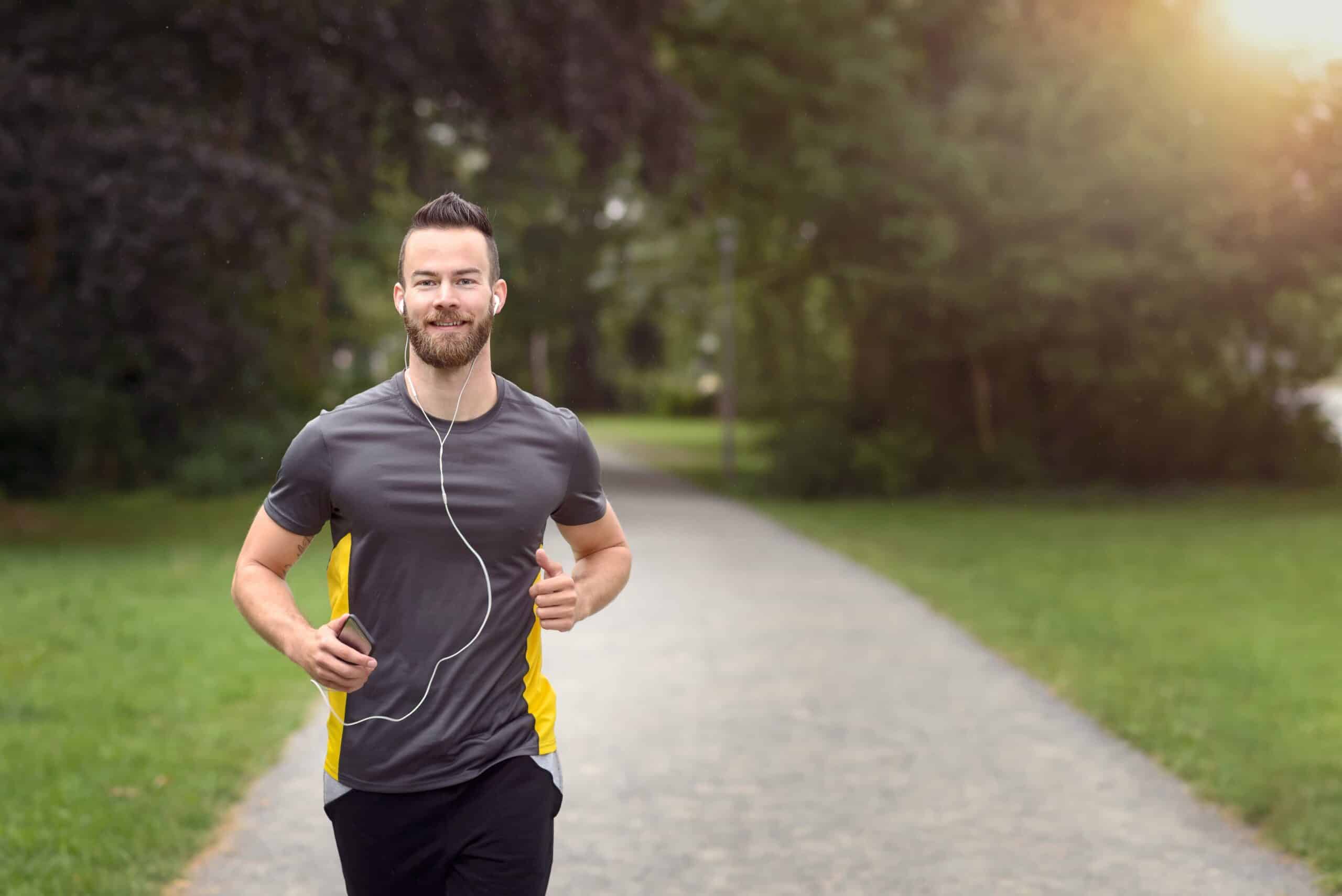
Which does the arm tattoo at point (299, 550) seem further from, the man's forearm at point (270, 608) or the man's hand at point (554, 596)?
the man's hand at point (554, 596)

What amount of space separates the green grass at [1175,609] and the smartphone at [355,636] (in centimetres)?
365

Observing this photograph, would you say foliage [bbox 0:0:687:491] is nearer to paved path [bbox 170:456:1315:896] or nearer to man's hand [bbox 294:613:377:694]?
paved path [bbox 170:456:1315:896]

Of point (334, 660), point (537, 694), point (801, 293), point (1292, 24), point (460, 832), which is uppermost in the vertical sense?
point (1292, 24)

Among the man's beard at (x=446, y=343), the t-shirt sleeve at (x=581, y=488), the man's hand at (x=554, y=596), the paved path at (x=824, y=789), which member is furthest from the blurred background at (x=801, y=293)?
the man's beard at (x=446, y=343)

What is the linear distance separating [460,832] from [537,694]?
30cm

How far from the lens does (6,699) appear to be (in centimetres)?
820

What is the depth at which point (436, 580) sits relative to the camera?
113 inches

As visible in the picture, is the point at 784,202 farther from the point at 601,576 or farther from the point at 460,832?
the point at 460,832

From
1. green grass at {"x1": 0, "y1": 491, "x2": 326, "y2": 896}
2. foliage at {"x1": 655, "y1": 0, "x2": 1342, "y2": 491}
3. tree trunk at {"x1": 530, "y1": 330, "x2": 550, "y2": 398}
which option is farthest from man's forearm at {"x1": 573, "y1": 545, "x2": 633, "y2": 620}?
tree trunk at {"x1": 530, "y1": 330, "x2": 550, "y2": 398}

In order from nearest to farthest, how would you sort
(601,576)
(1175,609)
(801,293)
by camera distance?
1. (601,576)
2. (1175,609)
3. (801,293)

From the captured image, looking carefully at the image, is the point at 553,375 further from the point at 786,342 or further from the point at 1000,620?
the point at 1000,620

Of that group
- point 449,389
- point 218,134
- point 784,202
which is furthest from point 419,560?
point 784,202

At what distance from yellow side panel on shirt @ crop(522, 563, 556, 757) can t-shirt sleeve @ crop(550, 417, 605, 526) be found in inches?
5.8

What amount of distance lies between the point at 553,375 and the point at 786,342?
37819 mm
